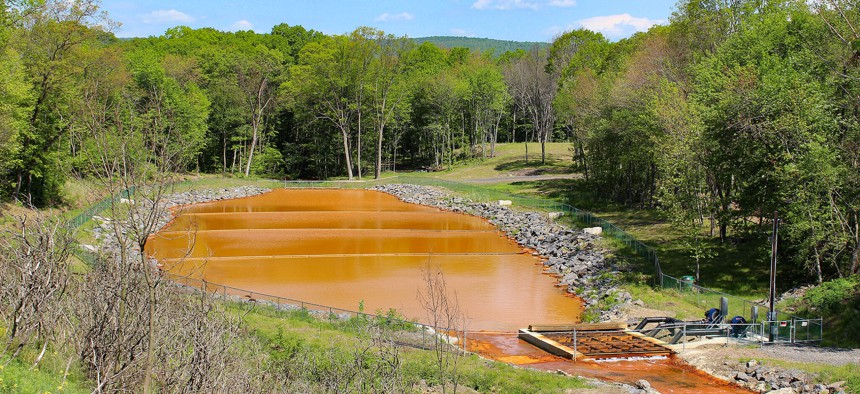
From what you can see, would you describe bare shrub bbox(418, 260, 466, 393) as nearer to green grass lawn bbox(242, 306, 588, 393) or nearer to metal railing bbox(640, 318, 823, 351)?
green grass lawn bbox(242, 306, 588, 393)

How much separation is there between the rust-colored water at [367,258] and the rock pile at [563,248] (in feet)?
2.96

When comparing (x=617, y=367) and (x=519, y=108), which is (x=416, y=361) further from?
(x=519, y=108)

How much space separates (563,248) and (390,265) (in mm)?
10824

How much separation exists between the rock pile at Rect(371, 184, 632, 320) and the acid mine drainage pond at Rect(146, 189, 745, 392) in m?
0.88

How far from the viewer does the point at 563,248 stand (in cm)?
4188

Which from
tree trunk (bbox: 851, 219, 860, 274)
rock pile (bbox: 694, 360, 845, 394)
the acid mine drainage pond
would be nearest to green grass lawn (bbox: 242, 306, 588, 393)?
the acid mine drainage pond

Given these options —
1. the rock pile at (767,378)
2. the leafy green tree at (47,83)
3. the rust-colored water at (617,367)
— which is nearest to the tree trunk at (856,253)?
the rock pile at (767,378)

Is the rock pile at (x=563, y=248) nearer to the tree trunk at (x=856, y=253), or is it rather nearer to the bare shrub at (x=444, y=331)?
the bare shrub at (x=444, y=331)

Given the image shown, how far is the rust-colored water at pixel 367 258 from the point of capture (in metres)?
30.5

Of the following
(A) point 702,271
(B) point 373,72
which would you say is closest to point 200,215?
(B) point 373,72

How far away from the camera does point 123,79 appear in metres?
67.3

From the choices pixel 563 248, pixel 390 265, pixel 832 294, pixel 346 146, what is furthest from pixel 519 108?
pixel 832 294

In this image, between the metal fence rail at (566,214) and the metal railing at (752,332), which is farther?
the metal fence rail at (566,214)

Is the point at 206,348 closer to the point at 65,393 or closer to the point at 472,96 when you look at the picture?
the point at 65,393
